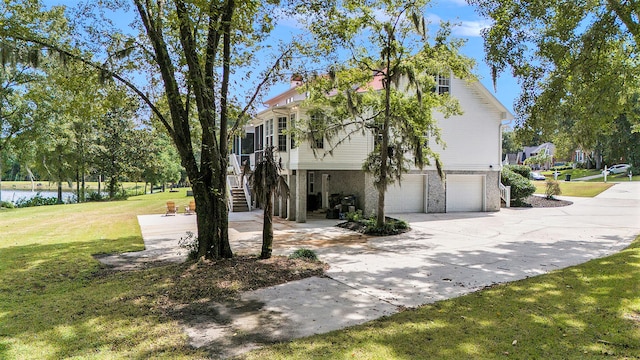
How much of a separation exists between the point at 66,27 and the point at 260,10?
4488 millimetres

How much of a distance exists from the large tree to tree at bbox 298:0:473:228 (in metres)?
3.71

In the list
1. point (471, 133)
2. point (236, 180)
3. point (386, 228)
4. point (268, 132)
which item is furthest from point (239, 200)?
point (471, 133)

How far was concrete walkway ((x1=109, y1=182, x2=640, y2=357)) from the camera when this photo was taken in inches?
197

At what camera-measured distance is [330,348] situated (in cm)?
406

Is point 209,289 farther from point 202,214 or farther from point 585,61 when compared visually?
point 585,61

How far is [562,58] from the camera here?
26.7 feet

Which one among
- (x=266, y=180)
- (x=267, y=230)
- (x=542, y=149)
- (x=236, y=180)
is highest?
(x=542, y=149)

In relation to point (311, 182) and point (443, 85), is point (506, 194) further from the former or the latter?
point (311, 182)

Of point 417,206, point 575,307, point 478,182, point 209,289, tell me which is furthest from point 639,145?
point 209,289

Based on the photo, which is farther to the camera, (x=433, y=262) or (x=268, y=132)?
(x=268, y=132)

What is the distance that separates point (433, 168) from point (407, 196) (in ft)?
6.16

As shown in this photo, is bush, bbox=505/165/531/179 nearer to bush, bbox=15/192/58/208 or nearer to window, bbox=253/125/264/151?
window, bbox=253/125/264/151

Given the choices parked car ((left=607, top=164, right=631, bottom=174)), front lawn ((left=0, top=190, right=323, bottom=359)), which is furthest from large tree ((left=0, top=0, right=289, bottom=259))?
parked car ((left=607, top=164, right=631, bottom=174))

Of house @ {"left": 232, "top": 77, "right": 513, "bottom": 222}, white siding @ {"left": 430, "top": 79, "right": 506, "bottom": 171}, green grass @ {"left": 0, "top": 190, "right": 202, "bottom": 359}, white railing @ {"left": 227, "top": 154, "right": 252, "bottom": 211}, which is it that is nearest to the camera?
green grass @ {"left": 0, "top": 190, "right": 202, "bottom": 359}
